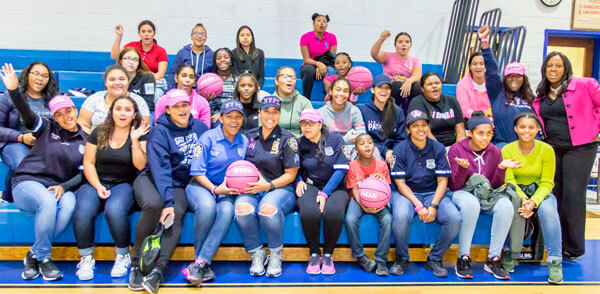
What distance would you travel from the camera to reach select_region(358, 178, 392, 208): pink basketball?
3.05 m

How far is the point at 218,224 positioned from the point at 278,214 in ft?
1.26

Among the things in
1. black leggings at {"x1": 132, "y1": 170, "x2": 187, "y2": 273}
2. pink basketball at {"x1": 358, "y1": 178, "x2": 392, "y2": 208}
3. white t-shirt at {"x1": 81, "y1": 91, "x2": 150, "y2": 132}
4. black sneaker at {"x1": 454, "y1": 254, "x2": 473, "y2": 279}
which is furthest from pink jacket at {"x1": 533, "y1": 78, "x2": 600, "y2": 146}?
white t-shirt at {"x1": 81, "y1": 91, "x2": 150, "y2": 132}

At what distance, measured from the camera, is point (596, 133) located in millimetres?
3330

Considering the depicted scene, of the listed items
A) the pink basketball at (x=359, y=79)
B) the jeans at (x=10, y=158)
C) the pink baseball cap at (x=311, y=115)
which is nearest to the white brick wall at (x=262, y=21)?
the pink basketball at (x=359, y=79)

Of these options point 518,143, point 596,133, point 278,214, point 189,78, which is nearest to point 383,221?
point 278,214

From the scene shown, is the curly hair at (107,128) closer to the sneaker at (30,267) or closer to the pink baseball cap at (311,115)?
the sneaker at (30,267)

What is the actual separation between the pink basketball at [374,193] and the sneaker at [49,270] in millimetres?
1937

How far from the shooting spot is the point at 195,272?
279cm

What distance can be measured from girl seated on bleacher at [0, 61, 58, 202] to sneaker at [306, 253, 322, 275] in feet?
6.95

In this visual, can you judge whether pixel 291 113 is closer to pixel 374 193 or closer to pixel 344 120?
pixel 344 120

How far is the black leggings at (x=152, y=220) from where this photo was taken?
2.82 m

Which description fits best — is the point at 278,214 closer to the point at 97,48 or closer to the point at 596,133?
the point at 596,133

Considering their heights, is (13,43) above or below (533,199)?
above

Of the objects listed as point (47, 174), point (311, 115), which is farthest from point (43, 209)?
point (311, 115)
